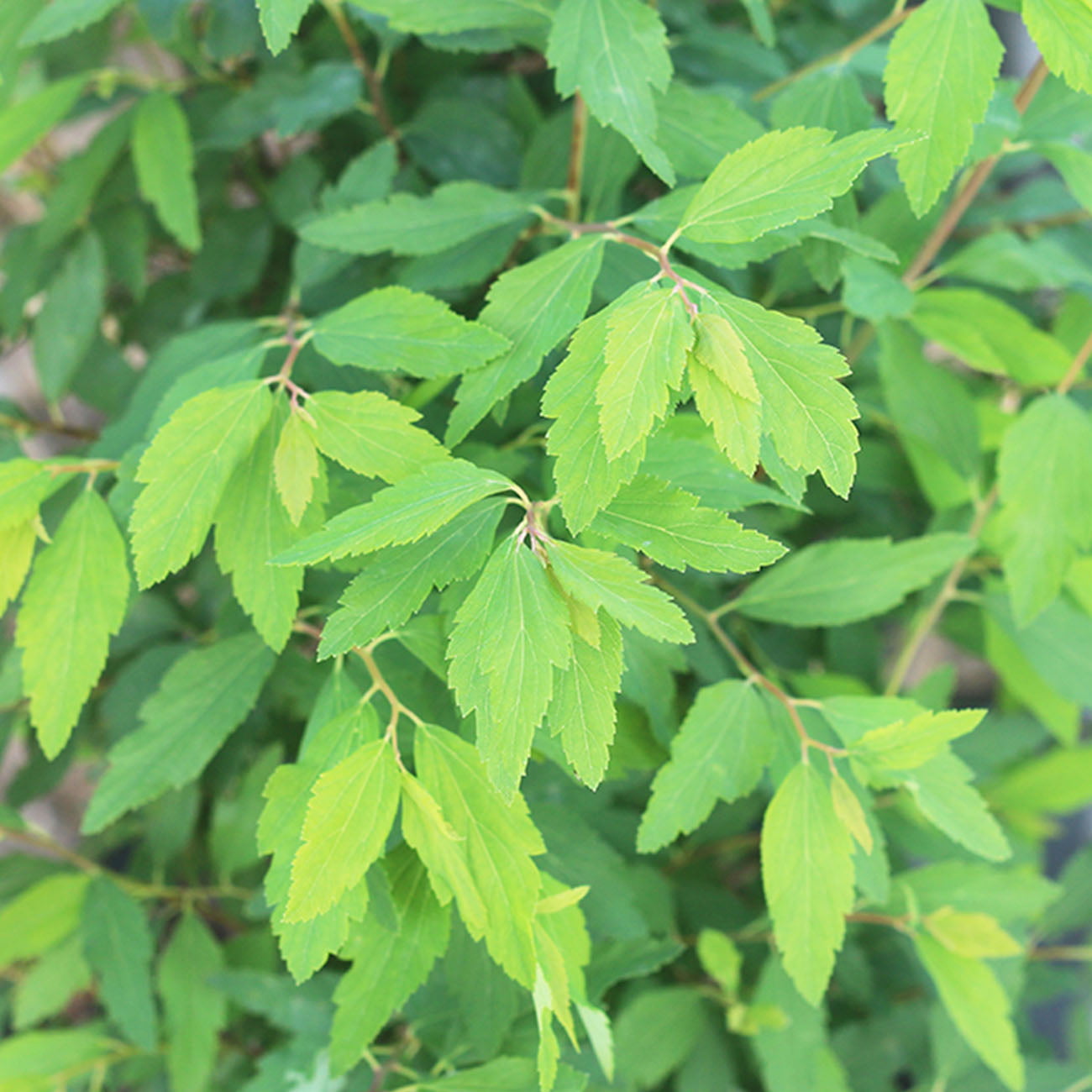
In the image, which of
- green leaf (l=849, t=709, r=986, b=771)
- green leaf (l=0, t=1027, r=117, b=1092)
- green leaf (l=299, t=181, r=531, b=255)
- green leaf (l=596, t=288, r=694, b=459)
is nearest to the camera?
green leaf (l=596, t=288, r=694, b=459)

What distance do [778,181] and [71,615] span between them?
1.34 feet

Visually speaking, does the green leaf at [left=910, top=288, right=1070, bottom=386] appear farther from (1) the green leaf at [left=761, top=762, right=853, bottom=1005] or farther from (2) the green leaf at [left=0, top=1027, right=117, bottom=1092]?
(2) the green leaf at [left=0, top=1027, right=117, bottom=1092]

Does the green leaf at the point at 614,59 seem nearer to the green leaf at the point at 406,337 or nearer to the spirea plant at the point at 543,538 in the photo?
the spirea plant at the point at 543,538

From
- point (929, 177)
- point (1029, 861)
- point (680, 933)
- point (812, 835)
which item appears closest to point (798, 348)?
point (929, 177)

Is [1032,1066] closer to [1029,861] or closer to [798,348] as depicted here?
[1029,861]

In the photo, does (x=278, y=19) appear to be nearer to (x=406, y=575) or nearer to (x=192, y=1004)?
(x=406, y=575)

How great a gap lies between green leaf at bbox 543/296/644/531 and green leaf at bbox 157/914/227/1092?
1.93 feet

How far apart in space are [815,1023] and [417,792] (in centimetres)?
46

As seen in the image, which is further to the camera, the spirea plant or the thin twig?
the thin twig

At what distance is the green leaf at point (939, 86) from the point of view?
45 centimetres

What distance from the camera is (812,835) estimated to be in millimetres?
483

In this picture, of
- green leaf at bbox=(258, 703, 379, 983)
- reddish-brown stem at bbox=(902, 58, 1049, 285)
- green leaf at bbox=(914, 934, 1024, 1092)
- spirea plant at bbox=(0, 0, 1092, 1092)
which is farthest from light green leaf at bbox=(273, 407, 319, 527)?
green leaf at bbox=(914, 934, 1024, 1092)

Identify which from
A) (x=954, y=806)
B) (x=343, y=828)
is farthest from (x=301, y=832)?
(x=954, y=806)

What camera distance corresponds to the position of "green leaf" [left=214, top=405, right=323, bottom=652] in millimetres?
453
